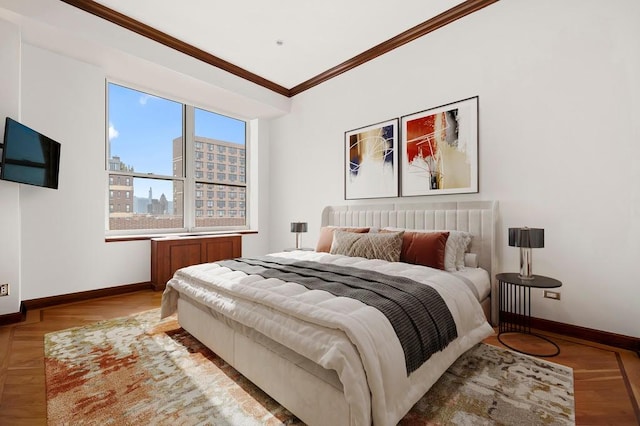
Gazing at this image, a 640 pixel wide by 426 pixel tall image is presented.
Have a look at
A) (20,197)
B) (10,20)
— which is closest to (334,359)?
(20,197)

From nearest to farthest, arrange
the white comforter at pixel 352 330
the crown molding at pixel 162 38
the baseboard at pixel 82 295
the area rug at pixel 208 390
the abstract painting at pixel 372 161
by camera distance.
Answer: the white comforter at pixel 352 330 < the area rug at pixel 208 390 < the crown molding at pixel 162 38 < the baseboard at pixel 82 295 < the abstract painting at pixel 372 161

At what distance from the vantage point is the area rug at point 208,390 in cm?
154

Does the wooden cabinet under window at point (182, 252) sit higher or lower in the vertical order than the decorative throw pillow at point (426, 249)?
lower

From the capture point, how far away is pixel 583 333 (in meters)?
2.50

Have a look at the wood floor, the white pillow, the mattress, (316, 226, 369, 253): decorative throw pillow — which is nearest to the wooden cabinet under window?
the wood floor

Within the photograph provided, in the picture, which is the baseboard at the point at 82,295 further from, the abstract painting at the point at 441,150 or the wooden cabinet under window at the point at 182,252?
the abstract painting at the point at 441,150

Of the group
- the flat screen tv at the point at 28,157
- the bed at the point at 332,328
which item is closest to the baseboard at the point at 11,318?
the flat screen tv at the point at 28,157

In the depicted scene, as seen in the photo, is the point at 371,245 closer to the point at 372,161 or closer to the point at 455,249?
the point at 455,249

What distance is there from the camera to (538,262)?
274cm

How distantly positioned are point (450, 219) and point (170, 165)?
4.38 m

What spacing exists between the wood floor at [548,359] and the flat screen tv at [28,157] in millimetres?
1457

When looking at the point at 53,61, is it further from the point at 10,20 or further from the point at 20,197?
the point at 20,197

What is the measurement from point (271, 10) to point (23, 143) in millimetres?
2890

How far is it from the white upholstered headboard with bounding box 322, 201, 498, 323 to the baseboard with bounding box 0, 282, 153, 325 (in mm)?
3157
